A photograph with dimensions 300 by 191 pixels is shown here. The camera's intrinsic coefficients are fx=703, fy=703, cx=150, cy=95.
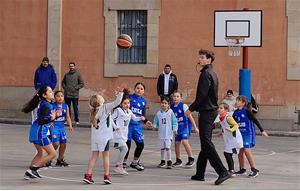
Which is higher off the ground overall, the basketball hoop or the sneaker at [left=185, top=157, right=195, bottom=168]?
the basketball hoop

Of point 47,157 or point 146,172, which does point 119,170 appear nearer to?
point 146,172

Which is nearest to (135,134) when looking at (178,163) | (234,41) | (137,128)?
(137,128)

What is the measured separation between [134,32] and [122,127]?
1195 centimetres

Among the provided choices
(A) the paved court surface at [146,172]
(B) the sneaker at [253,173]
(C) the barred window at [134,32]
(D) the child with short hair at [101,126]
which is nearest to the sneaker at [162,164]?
(A) the paved court surface at [146,172]

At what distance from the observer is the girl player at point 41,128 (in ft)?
38.9

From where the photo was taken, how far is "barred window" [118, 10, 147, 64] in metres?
24.6

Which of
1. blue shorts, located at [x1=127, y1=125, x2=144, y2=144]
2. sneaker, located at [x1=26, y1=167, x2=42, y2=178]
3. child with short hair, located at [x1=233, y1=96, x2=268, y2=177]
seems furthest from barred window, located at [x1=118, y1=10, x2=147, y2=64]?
sneaker, located at [x1=26, y1=167, x2=42, y2=178]

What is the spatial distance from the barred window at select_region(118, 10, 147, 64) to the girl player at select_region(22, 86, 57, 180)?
12.5 meters

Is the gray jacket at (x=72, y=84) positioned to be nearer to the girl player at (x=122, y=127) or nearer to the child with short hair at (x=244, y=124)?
the girl player at (x=122, y=127)

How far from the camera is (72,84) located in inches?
916

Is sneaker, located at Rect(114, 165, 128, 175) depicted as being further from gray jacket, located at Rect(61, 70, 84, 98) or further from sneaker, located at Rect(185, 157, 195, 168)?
gray jacket, located at Rect(61, 70, 84, 98)

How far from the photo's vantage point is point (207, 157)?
466 inches

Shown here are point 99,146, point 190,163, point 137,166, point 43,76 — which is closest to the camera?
point 99,146

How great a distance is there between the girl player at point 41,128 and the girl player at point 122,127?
1.36 m
